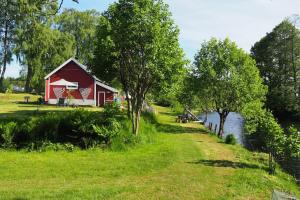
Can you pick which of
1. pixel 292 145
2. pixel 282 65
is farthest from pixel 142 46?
pixel 282 65

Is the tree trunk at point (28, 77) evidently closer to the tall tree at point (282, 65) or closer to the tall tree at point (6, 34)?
the tall tree at point (6, 34)

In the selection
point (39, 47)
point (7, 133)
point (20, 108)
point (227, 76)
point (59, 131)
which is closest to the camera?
point (7, 133)

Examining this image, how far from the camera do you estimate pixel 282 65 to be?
220 ft

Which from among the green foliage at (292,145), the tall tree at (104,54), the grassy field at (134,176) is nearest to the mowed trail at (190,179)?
the grassy field at (134,176)

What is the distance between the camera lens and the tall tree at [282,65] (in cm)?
6244

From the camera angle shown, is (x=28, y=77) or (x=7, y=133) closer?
(x=7, y=133)

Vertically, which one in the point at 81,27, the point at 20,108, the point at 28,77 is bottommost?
the point at 20,108

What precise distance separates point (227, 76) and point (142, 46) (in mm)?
13775

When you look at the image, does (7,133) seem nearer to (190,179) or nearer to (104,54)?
(104,54)

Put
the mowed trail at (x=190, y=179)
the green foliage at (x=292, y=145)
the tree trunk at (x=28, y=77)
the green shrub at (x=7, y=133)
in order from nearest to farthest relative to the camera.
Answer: the mowed trail at (x=190, y=179), the green foliage at (x=292, y=145), the green shrub at (x=7, y=133), the tree trunk at (x=28, y=77)

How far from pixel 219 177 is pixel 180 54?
11991 mm

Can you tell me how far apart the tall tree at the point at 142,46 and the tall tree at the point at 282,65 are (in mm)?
40825

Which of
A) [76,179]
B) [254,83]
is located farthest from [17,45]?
[76,179]

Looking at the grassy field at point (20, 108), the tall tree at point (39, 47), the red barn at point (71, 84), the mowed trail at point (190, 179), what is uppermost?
the tall tree at point (39, 47)
